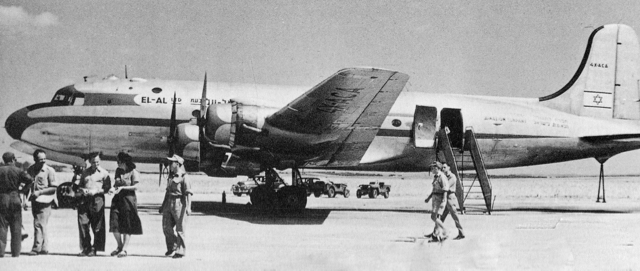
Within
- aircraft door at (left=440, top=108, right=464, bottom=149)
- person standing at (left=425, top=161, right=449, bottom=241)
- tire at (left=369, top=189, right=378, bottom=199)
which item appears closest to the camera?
person standing at (left=425, top=161, right=449, bottom=241)

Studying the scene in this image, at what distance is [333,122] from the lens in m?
Result: 11.2

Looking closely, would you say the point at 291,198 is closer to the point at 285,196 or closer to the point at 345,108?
the point at 285,196

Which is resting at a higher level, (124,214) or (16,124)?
(16,124)

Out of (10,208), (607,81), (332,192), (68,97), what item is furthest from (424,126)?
(332,192)

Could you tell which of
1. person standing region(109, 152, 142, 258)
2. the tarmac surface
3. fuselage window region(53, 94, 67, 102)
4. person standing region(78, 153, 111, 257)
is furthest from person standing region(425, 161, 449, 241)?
fuselage window region(53, 94, 67, 102)

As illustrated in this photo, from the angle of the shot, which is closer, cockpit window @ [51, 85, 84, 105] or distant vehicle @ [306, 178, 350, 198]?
cockpit window @ [51, 85, 84, 105]

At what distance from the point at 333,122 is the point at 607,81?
362 inches

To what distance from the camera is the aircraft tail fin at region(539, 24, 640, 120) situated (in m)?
16.0

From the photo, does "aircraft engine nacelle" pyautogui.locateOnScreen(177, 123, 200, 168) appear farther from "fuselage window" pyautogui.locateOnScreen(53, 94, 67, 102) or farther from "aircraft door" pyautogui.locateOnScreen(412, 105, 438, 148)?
"aircraft door" pyautogui.locateOnScreen(412, 105, 438, 148)

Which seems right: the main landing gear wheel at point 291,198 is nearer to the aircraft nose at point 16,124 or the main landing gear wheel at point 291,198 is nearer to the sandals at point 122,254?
the aircraft nose at point 16,124

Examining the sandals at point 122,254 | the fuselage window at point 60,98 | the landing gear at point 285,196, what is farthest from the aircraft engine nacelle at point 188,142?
the sandals at point 122,254

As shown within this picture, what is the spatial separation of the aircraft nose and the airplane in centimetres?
2

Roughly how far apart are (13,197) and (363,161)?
861 cm

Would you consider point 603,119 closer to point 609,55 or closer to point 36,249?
point 609,55
